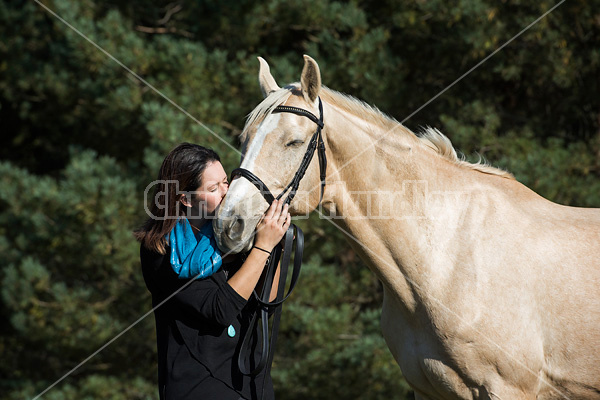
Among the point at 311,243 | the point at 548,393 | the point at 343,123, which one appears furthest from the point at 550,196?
the point at 343,123

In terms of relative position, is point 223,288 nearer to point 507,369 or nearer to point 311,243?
point 507,369

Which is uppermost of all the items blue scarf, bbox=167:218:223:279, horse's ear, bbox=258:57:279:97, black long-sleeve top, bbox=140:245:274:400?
horse's ear, bbox=258:57:279:97

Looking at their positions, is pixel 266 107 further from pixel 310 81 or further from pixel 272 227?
pixel 272 227

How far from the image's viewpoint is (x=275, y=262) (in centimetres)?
234

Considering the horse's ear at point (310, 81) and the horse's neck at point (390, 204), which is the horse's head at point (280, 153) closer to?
the horse's ear at point (310, 81)

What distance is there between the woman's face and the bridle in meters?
0.07

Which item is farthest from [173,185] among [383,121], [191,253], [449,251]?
[449,251]

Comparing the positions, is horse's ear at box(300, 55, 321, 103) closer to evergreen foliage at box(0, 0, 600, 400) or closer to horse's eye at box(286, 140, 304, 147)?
horse's eye at box(286, 140, 304, 147)

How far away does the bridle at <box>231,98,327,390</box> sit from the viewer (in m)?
2.12

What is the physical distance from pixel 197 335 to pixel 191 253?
0.31m

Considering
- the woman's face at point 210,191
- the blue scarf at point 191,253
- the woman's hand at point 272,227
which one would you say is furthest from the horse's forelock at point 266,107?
the blue scarf at point 191,253

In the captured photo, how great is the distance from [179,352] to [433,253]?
125cm

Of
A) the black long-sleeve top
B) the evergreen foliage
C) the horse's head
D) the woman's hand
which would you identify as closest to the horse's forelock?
the horse's head

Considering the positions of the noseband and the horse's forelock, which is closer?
the noseband
